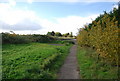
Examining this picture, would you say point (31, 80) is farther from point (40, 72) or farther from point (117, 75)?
point (117, 75)

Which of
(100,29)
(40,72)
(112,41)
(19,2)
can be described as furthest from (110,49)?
(19,2)

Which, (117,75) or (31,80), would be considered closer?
(31,80)

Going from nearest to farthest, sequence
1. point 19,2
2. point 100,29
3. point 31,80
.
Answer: point 31,80 → point 100,29 → point 19,2

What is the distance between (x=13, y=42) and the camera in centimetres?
1930

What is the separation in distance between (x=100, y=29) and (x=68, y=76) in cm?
274

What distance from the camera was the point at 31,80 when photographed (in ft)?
16.4

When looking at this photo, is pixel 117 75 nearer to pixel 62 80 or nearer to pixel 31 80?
pixel 62 80

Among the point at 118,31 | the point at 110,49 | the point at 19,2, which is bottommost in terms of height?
the point at 110,49

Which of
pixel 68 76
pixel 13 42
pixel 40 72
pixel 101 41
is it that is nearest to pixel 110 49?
pixel 101 41

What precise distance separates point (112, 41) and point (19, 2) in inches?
224

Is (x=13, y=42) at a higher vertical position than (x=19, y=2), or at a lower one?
lower

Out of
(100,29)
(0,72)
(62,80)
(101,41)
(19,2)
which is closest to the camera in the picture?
(62,80)

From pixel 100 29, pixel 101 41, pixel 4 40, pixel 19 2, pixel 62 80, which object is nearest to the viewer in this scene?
pixel 62 80

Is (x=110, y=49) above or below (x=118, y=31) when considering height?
below
